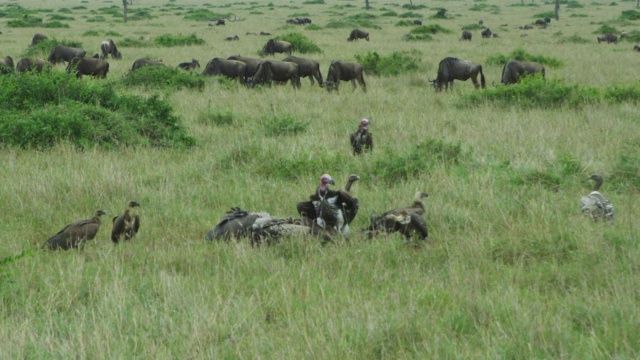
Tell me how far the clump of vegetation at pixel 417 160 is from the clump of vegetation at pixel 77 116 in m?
3.62

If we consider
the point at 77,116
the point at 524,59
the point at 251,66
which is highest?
the point at 77,116

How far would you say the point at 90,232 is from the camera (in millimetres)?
6219

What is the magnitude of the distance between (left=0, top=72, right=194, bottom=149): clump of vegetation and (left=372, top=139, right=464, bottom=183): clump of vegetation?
3.62 m

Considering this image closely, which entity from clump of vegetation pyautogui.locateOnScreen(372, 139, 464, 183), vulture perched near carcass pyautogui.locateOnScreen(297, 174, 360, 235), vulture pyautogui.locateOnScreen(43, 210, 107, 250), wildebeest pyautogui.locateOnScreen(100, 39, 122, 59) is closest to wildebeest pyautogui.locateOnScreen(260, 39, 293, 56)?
wildebeest pyautogui.locateOnScreen(100, 39, 122, 59)

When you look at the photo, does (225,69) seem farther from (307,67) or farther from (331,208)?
(331,208)

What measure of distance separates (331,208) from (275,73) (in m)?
12.8

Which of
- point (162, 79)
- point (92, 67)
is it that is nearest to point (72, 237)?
point (162, 79)

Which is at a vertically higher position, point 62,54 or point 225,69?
point 62,54

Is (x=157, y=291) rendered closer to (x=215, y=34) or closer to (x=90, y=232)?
(x=90, y=232)

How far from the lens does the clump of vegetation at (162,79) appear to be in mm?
17500

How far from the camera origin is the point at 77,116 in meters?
10.9

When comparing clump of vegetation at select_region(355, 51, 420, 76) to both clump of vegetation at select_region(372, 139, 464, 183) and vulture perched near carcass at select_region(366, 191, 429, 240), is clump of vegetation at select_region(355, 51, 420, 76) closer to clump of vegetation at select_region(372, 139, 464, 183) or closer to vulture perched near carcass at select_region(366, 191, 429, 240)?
clump of vegetation at select_region(372, 139, 464, 183)

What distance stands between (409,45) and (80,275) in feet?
88.8

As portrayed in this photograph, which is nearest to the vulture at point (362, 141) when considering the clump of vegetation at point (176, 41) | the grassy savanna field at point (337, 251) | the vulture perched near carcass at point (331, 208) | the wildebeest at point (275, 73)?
the grassy savanna field at point (337, 251)
